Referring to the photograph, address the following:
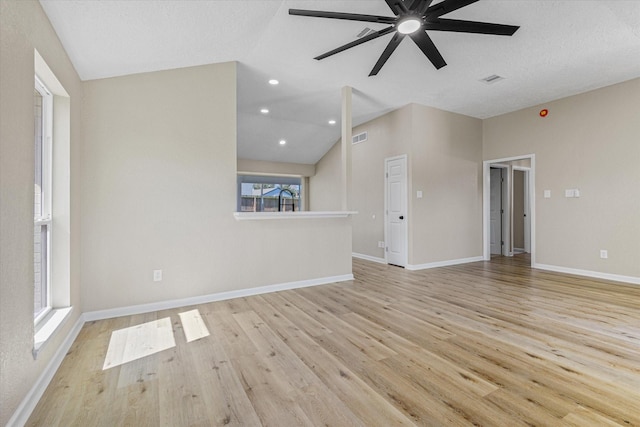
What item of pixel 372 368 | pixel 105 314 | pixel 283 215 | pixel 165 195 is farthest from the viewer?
pixel 283 215

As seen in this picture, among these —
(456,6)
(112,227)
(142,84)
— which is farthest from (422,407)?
(142,84)

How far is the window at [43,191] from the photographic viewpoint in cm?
222

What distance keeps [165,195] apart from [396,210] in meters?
3.86

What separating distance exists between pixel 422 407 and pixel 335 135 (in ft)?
20.6

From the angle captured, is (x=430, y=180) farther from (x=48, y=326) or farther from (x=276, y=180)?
(x=48, y=326)

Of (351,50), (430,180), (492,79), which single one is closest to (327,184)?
(430,180)

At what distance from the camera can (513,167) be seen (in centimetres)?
682

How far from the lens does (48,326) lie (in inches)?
81.5

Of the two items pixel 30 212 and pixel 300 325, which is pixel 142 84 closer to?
pixel 30 212

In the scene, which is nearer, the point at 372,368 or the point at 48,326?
the point at 372,368

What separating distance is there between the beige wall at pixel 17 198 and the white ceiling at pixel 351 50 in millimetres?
490

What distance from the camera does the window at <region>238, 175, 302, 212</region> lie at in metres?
8.76

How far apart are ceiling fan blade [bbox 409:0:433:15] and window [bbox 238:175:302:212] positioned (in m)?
6.72

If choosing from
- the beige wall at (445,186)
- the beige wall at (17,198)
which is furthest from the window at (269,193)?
the beige wall at (17,198)
